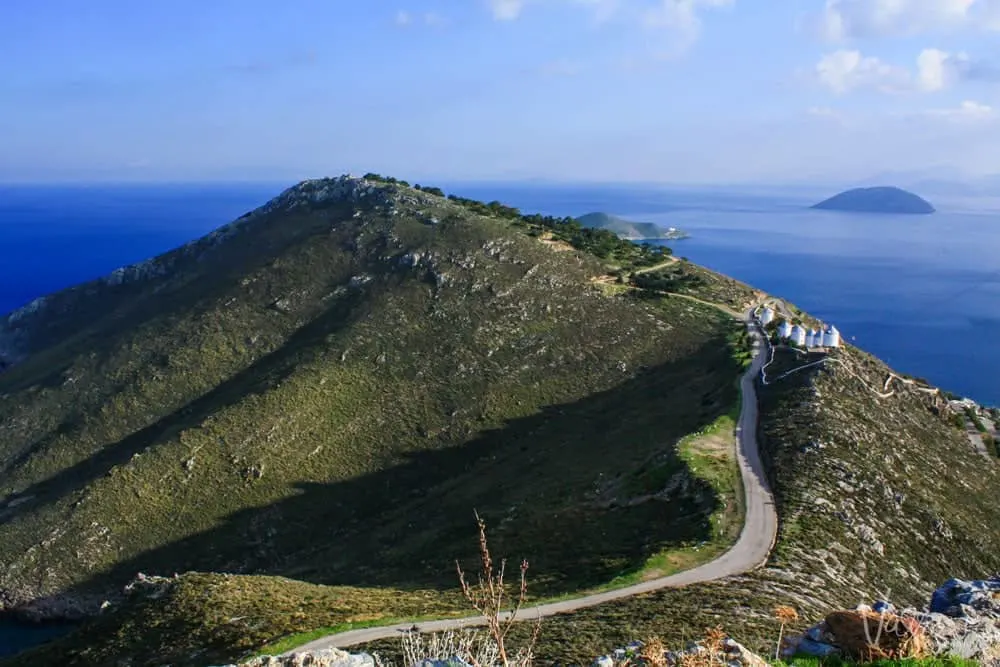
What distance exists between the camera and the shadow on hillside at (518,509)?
132 feet

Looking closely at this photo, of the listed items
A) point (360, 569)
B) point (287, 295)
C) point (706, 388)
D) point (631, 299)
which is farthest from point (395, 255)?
point (360, 569)

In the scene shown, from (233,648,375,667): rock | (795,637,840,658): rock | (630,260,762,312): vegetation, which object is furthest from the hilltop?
(233,648,375,667): rock

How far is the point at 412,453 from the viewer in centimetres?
7138

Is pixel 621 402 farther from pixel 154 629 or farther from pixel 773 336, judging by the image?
pixel 154 629

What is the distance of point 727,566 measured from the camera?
3297 centimetres

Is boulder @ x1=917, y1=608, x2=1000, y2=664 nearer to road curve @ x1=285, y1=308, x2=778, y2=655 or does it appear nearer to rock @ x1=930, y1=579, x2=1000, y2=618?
rock @ x1=930, y1=579, x2=1000, y2=618

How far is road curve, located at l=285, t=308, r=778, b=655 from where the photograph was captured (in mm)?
27344

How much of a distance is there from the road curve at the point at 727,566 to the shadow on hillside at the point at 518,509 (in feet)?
7.75

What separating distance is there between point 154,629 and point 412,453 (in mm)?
38376

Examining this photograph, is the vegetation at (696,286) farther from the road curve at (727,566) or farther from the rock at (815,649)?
the rock at (815,649)

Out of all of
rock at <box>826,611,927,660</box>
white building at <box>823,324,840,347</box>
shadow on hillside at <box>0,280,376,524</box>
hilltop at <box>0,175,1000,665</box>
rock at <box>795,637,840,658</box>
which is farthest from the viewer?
shadow on hillside at <box>0,280,376,524</box>

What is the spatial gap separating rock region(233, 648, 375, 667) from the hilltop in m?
8.37

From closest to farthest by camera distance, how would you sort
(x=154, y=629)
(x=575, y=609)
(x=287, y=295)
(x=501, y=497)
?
(x=575, y=609), (x=154, y=629), (x=501, y=497), (x=287, y=295)

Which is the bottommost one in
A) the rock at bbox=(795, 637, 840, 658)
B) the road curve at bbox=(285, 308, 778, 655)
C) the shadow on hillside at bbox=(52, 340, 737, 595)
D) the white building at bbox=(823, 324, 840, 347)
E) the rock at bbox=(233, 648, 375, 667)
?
the shadow on hillside at bbox=(52, 340, 737, 595)
